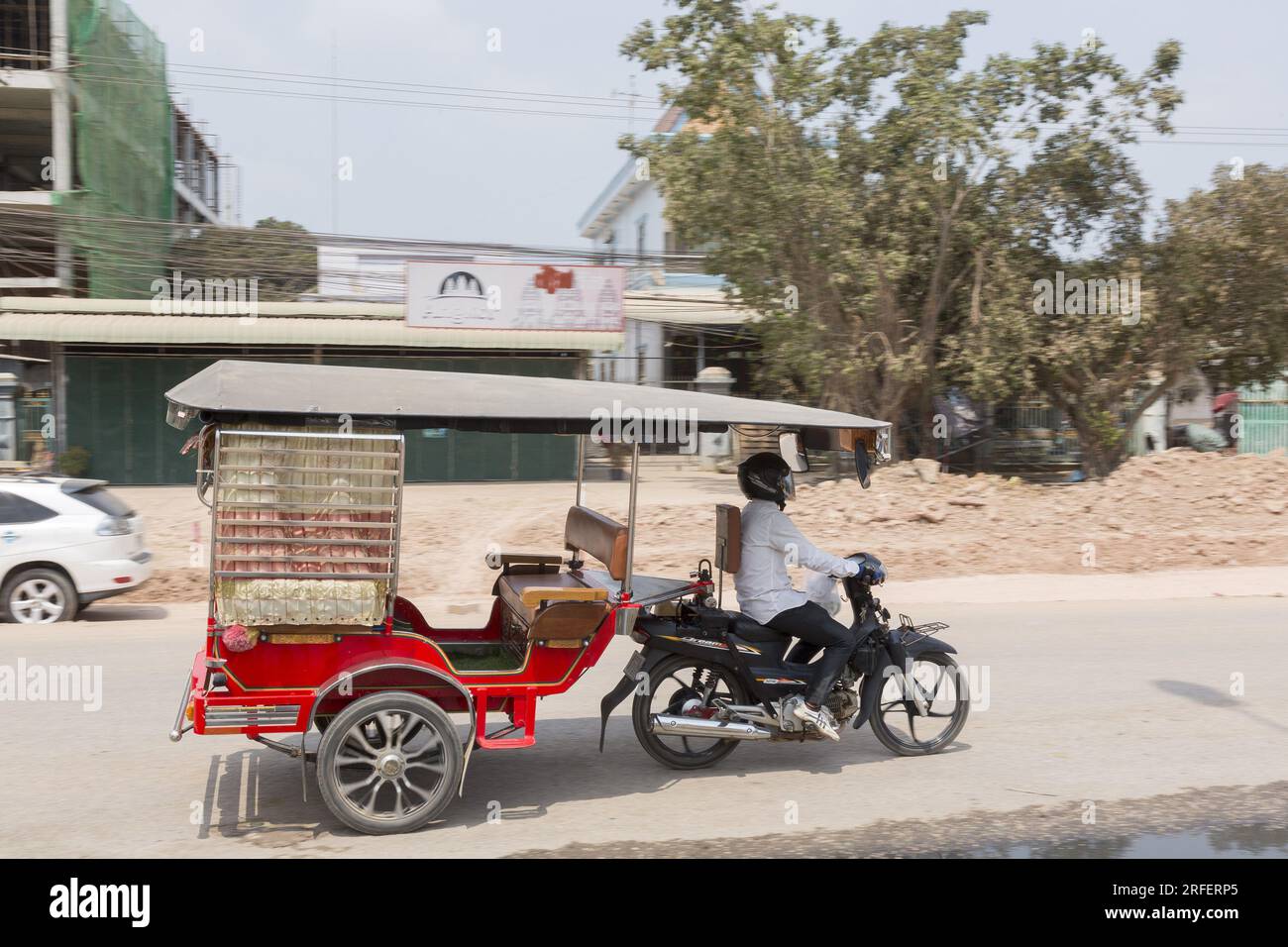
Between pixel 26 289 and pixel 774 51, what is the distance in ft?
58.1

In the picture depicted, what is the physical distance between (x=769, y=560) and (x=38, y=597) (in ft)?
25.3

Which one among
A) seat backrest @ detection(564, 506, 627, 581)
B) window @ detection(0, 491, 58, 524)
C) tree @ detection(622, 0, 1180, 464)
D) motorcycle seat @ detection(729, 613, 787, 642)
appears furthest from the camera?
tree @ detection(622, 0, 1180, 464)

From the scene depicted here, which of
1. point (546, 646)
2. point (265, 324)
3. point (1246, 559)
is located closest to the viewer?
point (546, 646)

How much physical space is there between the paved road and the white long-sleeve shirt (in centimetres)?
93

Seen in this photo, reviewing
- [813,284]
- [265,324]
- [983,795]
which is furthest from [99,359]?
[983,795]

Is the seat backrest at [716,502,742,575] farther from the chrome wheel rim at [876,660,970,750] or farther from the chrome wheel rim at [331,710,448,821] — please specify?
the chrome wheel rim at [331,710,448,821]

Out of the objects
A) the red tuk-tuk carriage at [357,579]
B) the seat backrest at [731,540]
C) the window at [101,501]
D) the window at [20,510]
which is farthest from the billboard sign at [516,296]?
the red tuk-tuk carriage at [357,579]

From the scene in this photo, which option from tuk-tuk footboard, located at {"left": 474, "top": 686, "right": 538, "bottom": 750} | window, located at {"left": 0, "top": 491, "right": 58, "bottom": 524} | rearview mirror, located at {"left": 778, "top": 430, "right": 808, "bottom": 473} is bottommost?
tuk-tuk footboard, located at {"left": 474, "top": 686, "right": 538, "bottom": 750}

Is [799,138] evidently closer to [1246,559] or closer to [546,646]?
[1246,559]

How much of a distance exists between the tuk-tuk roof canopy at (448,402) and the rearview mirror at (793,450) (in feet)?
1.86

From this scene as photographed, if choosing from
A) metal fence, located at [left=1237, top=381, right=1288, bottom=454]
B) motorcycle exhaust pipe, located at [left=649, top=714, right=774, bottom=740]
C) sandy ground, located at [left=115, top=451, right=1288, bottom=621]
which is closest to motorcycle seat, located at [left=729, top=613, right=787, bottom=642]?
motorcycle exhaust pipe, located at [left=649, top=714, right=774, bottom=740]

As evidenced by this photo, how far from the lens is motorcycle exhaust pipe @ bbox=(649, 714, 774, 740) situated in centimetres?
585

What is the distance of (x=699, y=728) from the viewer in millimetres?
5859

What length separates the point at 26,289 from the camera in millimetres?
25906
